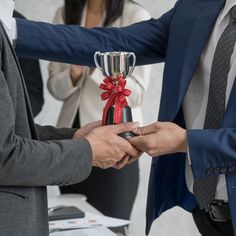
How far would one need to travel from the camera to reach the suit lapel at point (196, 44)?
58.2 inches

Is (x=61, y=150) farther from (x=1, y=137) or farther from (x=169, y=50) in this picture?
(x=169, y=50)

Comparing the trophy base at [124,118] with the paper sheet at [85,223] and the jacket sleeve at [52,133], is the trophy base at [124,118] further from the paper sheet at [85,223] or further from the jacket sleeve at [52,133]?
the paper sheet at [85,223]

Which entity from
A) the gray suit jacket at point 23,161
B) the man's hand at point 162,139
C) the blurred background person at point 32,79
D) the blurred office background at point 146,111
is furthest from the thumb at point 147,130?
the blurred office background at point 146,111

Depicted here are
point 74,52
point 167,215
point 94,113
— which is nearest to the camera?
point 74,52

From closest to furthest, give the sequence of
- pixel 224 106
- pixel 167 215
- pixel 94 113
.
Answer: pixel 224 106
pixel 94 113
pixel 167 215

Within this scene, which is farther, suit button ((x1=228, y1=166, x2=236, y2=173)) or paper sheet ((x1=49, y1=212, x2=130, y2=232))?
paper sheet ((x1=49, y1=212, x2=130, y2=232))

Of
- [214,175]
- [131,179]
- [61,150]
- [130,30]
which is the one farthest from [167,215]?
[61,150]

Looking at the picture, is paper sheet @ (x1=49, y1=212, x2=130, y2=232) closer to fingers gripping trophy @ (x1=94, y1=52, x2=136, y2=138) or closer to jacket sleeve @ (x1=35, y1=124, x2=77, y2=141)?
jacket sleeve @ (x1=35, y1=124, x2=77, y2=141)

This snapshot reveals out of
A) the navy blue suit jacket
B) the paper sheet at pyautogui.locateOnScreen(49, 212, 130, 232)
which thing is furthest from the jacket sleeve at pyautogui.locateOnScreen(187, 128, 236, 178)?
the paper sheet at pyautogui.locateOnScreen(49, 212, 130, 232)

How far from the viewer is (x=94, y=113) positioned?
91.5 inches

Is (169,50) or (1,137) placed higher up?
(169,50)

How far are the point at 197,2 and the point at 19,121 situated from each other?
66 centimetres

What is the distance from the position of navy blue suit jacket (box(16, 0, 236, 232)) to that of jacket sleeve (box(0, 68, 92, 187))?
1.02ft

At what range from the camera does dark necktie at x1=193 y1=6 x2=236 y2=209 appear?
142 cm
